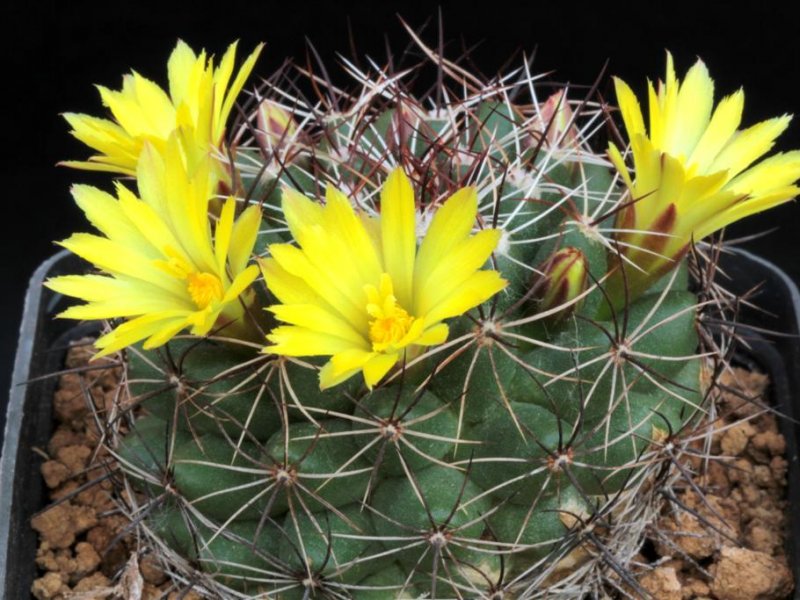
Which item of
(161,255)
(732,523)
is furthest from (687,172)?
(732,523)

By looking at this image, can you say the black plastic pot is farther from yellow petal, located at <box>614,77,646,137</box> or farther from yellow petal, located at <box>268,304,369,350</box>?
yellow petal, located at <box>268,304,369,350</box>

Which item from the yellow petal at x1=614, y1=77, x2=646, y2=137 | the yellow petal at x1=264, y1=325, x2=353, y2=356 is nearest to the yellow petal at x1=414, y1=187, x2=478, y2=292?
the yellow petal at x1=264, y1=325, x2=353, y2=356

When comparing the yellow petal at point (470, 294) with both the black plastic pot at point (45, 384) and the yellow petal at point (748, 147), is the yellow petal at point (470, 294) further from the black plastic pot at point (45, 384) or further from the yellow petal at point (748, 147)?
the black plastic pot at point (45, 384)

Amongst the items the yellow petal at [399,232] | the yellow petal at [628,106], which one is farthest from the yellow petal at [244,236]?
the yellow petal at [628,106]

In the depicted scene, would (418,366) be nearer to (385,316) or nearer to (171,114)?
(385,316)

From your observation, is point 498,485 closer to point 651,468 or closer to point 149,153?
point 651,468
